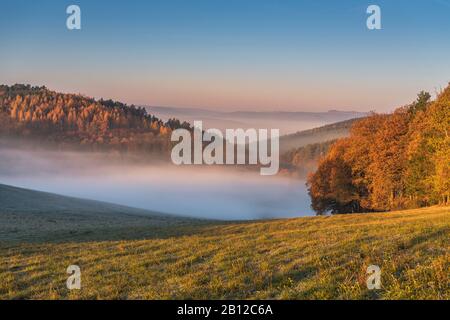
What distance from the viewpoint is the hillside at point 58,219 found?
45281 mm

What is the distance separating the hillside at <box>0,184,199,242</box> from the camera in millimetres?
45281

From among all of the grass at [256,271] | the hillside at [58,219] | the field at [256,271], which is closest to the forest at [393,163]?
the hillside at [58,219]

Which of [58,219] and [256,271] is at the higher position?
[256,271]

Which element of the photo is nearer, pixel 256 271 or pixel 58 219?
pixel 256 271

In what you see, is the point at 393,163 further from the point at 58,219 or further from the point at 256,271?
Answer: the point at 256,271

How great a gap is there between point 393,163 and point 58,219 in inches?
2237

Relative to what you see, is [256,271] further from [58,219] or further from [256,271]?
[58,219]

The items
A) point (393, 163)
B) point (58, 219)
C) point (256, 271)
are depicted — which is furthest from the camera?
point (393, 163)

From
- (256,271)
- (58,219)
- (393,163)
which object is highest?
(393,163)

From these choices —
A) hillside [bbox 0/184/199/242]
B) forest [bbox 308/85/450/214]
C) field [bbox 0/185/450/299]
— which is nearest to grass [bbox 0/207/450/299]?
field [bbox 0/185/450/299]

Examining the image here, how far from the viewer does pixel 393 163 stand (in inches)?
2704

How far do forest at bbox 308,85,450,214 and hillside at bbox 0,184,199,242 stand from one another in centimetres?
3003

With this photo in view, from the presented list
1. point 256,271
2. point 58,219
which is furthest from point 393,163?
point 256,271

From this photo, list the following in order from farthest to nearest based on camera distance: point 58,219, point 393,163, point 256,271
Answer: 1. point 393,163
2. point 58,219
3. point 256,271
